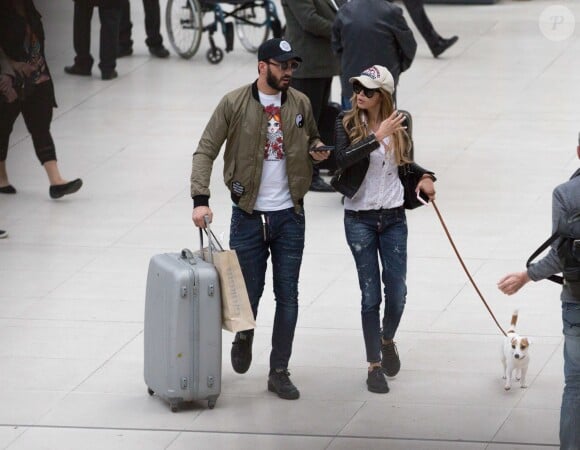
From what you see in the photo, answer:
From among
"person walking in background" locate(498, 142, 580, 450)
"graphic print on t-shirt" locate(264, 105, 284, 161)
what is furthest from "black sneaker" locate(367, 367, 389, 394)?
"person walking in background" locate(498, 142, 580, 450)

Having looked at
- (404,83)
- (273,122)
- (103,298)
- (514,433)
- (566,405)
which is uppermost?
(273,122)

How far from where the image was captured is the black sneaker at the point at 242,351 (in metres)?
8.23

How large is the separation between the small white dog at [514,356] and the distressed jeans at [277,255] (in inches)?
43.9

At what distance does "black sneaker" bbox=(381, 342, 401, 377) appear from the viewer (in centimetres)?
829

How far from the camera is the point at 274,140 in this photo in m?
7.88

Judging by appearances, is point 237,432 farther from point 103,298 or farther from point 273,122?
point 103,298

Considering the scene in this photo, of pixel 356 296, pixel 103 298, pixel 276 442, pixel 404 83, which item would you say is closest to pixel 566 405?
pixel 276 442

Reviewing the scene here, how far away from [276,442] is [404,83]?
891cm

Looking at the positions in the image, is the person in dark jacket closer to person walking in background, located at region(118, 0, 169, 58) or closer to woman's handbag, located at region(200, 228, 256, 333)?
woman's handbag, located at region(200, 228, 256, 333)

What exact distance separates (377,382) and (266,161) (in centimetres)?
131

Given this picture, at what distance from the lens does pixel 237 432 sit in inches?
299

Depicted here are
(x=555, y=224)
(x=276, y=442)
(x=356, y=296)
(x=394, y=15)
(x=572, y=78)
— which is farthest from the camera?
(x=572, y=78)

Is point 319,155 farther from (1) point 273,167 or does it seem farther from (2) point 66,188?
(2) point 66,188

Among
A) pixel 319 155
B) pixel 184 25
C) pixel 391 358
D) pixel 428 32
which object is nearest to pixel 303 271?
pixel 391 358
